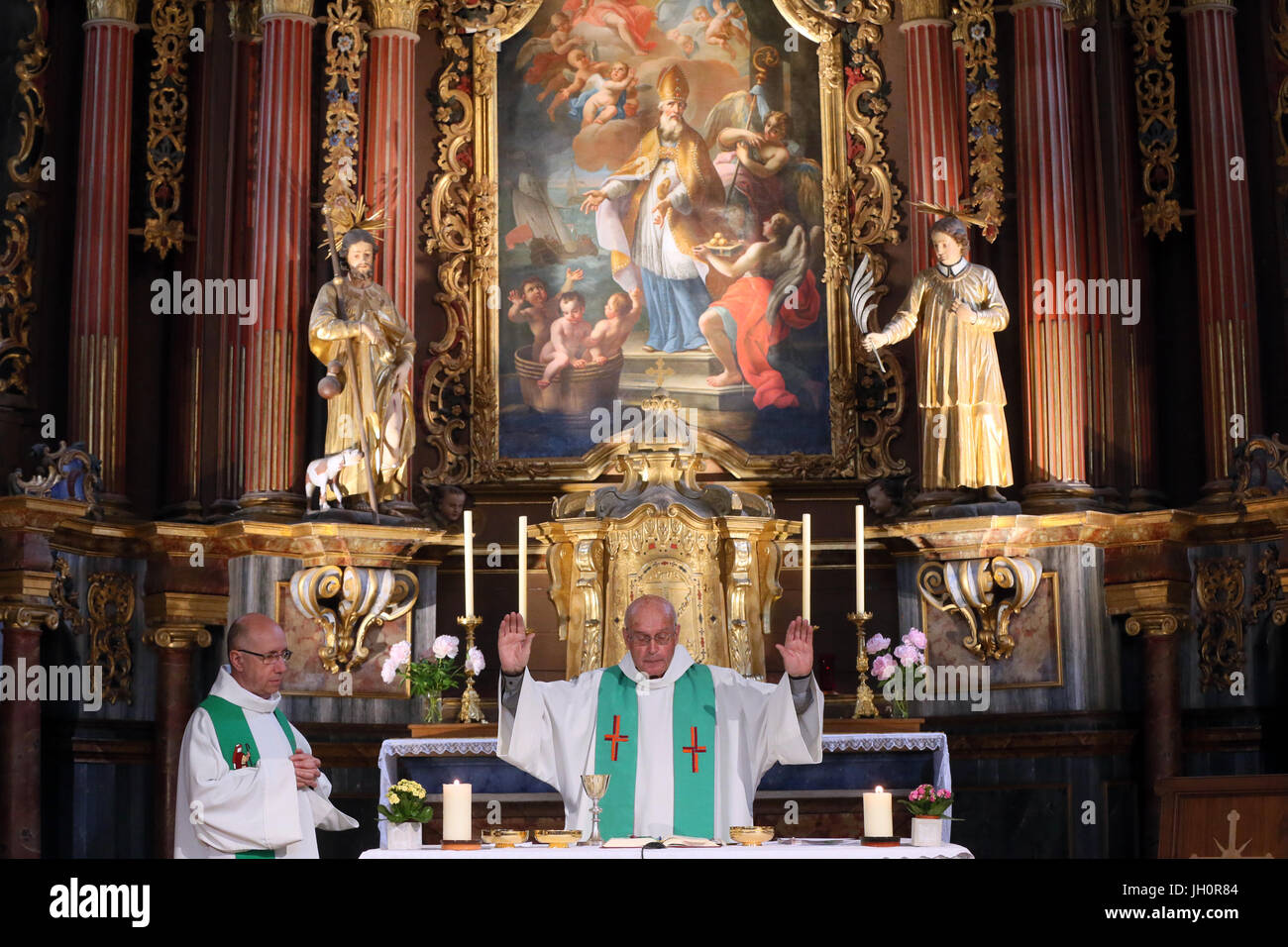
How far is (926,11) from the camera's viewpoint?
1338 cm

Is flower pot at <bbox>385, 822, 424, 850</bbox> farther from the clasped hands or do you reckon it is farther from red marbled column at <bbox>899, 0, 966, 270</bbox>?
red marbled column at <bbox>899, 0, 966, 270</bbox>

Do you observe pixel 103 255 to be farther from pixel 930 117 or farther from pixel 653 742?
pixel 653 742

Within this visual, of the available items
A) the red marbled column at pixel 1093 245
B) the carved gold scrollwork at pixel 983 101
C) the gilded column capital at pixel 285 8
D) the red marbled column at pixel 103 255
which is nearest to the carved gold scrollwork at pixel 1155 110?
the red marbled column at pixel 1093 245

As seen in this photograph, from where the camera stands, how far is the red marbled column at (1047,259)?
12.5 m

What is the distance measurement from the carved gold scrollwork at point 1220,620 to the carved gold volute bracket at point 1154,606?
14 cm

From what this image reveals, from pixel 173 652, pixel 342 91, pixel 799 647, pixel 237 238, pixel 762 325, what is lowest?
pixel 799 647

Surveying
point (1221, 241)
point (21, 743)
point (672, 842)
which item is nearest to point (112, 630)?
point (21, 743)

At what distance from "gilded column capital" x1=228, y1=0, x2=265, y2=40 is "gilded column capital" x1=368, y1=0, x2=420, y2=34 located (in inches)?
32.8

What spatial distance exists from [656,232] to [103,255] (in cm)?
380

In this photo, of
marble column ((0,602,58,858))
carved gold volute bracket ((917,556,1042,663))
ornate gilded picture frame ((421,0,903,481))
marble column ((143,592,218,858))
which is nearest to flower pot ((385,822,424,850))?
marble column ((0,602,58,858))

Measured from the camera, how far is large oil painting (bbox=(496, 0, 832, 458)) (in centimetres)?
1332
